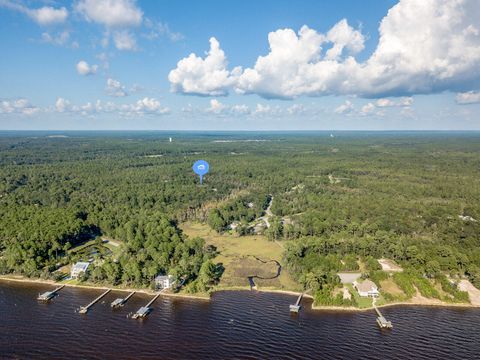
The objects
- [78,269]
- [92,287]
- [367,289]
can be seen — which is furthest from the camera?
[78,269]

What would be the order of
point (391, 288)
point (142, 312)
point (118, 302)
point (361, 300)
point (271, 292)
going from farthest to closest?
point (271, 292) < point (391, 288) < point (361, 300) < point (118, 302) < point (142, 312)

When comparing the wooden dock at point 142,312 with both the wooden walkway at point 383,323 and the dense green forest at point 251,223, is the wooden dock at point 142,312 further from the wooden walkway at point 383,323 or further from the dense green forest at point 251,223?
the wooden walkway at point 383,323

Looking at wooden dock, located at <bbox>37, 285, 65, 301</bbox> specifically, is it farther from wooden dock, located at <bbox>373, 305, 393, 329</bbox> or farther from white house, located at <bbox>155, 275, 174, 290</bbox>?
wooden dock, located at <bbox>373, 305, 393, 329</bbox>

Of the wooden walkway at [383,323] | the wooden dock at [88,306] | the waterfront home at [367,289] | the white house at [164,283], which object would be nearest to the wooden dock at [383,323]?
the wooden walkway at [383,323]

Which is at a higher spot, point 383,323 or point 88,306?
point 383,323

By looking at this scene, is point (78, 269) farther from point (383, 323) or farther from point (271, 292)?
point (383, 323)

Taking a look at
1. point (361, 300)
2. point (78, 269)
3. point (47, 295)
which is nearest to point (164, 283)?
point (78, 269)

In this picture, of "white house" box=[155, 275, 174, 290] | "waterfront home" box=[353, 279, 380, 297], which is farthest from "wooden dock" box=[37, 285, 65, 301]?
"waterfront home" box=[353, 279, 380, 297]
